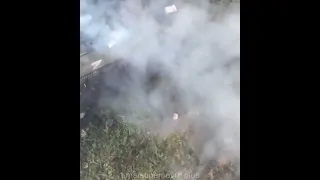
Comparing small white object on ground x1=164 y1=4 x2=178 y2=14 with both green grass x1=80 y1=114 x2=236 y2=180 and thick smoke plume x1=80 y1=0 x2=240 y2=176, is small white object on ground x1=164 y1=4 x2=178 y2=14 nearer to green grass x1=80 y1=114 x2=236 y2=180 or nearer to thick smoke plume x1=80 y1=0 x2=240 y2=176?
thick smoke plume x1=80 y1=0 x2=240 y2=176

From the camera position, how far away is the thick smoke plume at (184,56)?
1.39m

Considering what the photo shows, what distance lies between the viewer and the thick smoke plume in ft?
4.56

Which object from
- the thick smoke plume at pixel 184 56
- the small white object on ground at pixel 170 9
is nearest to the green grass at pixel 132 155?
the thick smoke plume at pixel 184 56

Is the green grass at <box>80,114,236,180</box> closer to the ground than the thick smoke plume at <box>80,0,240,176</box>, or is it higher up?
closer to the ground

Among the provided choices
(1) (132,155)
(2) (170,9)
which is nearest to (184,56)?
(2) (170,9)

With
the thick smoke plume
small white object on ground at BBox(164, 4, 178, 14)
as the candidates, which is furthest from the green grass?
small white object on ground at BBox(164, 4, 178, 14)
